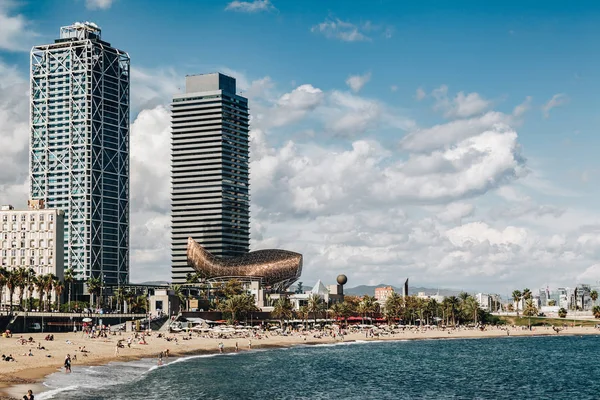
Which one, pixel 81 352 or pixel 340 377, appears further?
pixel 81 352

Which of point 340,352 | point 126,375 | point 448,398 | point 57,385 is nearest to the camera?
point 57,385

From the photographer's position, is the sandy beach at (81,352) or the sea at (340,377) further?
the sea at (340,377)

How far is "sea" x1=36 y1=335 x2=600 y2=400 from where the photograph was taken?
87275 millimetres

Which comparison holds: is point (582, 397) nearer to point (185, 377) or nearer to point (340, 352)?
point (185, 377)

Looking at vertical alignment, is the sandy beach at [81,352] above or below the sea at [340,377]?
above

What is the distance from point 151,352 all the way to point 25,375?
43.6 m

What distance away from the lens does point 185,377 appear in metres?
99.9

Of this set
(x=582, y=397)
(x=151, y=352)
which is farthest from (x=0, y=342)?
(x=582, y=397)

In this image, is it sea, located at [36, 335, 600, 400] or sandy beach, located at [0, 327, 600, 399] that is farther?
sea, located at [36, 335, 600, 400]

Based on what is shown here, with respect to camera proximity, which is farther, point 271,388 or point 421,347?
point 421,347

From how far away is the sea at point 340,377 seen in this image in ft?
286

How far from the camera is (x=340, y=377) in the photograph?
109 metres

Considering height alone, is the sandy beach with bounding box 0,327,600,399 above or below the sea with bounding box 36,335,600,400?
above

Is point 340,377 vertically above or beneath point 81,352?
beneath
